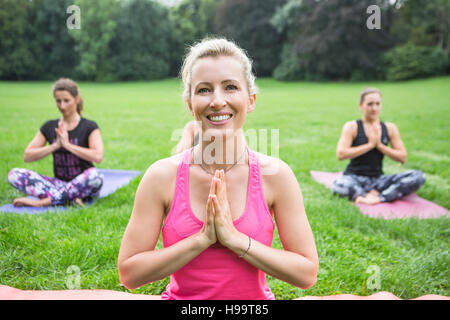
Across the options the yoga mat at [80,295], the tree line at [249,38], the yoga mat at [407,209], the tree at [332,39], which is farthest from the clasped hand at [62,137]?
the tree at [332,39]

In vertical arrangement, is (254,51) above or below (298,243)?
above

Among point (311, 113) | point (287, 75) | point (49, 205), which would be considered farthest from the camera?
point (287, 75)

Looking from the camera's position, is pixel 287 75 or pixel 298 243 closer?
pixel 298 243

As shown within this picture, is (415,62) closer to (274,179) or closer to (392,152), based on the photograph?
(392,152)

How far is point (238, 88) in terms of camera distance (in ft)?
5.18

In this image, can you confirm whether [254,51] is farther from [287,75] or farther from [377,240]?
[377,240]

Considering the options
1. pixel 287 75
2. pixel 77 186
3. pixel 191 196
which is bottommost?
pixel 77 186

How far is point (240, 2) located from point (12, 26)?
25.5m

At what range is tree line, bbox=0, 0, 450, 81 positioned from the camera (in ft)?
111

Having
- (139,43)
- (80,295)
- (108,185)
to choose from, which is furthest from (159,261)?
(139,43)

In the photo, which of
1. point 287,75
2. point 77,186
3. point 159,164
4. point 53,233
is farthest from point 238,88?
point 287,75

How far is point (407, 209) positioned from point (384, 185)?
51 cm

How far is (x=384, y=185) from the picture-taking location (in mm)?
4844

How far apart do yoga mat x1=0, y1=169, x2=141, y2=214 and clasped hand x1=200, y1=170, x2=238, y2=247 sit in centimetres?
319
